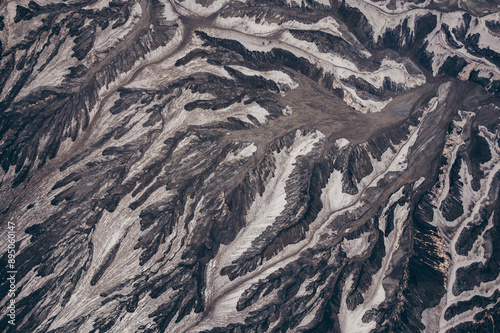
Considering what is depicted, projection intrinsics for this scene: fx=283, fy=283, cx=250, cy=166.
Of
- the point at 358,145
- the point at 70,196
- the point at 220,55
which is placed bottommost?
the point at 358,145

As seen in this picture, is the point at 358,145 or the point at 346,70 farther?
the point at 346,70

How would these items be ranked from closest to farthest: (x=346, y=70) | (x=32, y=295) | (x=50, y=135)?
(x=32, y=295) < (x=50, y=135) < (x=346, y=70)

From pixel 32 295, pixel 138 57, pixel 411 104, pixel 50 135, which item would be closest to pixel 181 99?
pixel 138 57

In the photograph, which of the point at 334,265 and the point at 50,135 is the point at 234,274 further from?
the point at 50,135

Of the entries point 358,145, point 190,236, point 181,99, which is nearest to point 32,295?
point 190,236

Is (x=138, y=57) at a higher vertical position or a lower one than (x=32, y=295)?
higher

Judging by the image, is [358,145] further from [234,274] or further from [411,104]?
[234,274]

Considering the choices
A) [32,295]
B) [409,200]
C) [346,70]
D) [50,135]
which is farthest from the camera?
[346,70]
